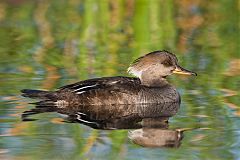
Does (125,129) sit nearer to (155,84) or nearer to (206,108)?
(206,108)

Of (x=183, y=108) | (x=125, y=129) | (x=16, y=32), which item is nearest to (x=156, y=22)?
(x=16, y=32)

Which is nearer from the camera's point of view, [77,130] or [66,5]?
[77,130]

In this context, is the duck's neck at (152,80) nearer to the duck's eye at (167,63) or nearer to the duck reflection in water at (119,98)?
the duck reflection in water at (119,98)

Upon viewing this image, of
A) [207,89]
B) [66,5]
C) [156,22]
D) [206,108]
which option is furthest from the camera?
[66,5]

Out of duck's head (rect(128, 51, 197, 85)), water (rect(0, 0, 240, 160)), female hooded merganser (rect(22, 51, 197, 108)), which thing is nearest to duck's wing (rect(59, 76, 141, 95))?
female hooded merganser (rect(22, 51, 197, 108))

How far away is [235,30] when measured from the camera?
55.6ft

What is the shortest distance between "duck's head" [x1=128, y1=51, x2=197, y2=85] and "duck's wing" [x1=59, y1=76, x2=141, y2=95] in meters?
0.47

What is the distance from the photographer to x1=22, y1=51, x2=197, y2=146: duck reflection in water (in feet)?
35.7

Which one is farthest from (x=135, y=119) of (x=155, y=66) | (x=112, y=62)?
(x=112, y=62)

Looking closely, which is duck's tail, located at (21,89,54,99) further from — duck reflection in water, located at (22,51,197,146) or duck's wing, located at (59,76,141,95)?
duck's wing, located at (59,76,141,95)

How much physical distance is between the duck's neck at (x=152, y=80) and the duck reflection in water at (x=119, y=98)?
0.09 ft

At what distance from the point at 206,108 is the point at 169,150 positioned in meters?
2.15

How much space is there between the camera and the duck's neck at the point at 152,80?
12.2 metres

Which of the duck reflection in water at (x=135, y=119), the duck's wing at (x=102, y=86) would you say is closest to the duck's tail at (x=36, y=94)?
the duck reflection in water at (x=135, y=119)
